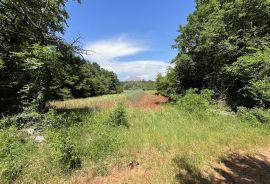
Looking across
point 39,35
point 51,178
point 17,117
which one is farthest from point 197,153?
point 39,35

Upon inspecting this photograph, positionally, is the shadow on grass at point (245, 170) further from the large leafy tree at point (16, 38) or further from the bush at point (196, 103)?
the large leafy tree at point (16, 38)

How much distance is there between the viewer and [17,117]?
7363mm

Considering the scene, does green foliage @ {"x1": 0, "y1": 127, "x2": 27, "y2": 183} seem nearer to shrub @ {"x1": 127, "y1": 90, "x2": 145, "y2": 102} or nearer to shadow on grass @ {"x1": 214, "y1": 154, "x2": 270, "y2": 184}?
shadow on grass @ {"x1": 214, "y1": 154, "x2": 270, "y2": 184}

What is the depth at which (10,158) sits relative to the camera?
450 centimetres

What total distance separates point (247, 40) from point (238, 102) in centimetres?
372

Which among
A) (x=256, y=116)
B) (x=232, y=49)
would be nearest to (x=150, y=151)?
(x=256, y=116)

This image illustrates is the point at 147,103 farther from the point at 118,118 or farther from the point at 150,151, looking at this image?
the point at 150,151

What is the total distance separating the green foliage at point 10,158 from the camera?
14.0ft

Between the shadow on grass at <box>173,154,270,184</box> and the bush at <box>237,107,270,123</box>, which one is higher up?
the bush at <box>237,107,270,123</box>

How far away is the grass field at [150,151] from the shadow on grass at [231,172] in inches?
0.9

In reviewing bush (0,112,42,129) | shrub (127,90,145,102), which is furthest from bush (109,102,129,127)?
shrub (127,90,145,102)

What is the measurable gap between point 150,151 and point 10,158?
3271 mm

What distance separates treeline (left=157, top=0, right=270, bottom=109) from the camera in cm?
1052

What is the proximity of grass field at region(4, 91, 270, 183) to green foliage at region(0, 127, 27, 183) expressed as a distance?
A: 15 centimetres
